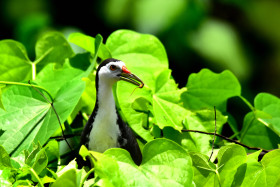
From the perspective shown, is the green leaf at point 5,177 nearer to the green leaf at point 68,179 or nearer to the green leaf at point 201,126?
the green leaf at point 68,179

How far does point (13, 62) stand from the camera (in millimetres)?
828

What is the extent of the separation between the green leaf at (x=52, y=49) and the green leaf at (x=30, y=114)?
107mm

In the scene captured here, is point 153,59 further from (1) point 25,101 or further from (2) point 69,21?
(2) point 69,21

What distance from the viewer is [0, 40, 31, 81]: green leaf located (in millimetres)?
813

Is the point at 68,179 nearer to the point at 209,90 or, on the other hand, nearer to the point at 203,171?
the point at 203,171

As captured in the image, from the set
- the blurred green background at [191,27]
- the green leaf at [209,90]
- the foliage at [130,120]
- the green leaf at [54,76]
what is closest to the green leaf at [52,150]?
the foliage at [130,120]

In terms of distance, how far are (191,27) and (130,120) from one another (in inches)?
36.5

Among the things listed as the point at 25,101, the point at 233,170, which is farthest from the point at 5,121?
the point at 233,170

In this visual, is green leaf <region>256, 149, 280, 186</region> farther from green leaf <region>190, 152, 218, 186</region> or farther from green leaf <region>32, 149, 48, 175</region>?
green leaf <region>32, 149, 48, 175</region>

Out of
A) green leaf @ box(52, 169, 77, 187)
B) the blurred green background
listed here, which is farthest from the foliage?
the blurred green background

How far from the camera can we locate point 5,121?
2.32 ft

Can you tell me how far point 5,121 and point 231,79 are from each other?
1.20ft

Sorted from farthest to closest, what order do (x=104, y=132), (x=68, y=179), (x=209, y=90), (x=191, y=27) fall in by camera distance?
(x=191, y=27), (x=209, y=90), (x=104, y=132), (x=68, y=179)

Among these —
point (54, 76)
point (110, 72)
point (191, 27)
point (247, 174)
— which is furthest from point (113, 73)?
point (191, 27)
